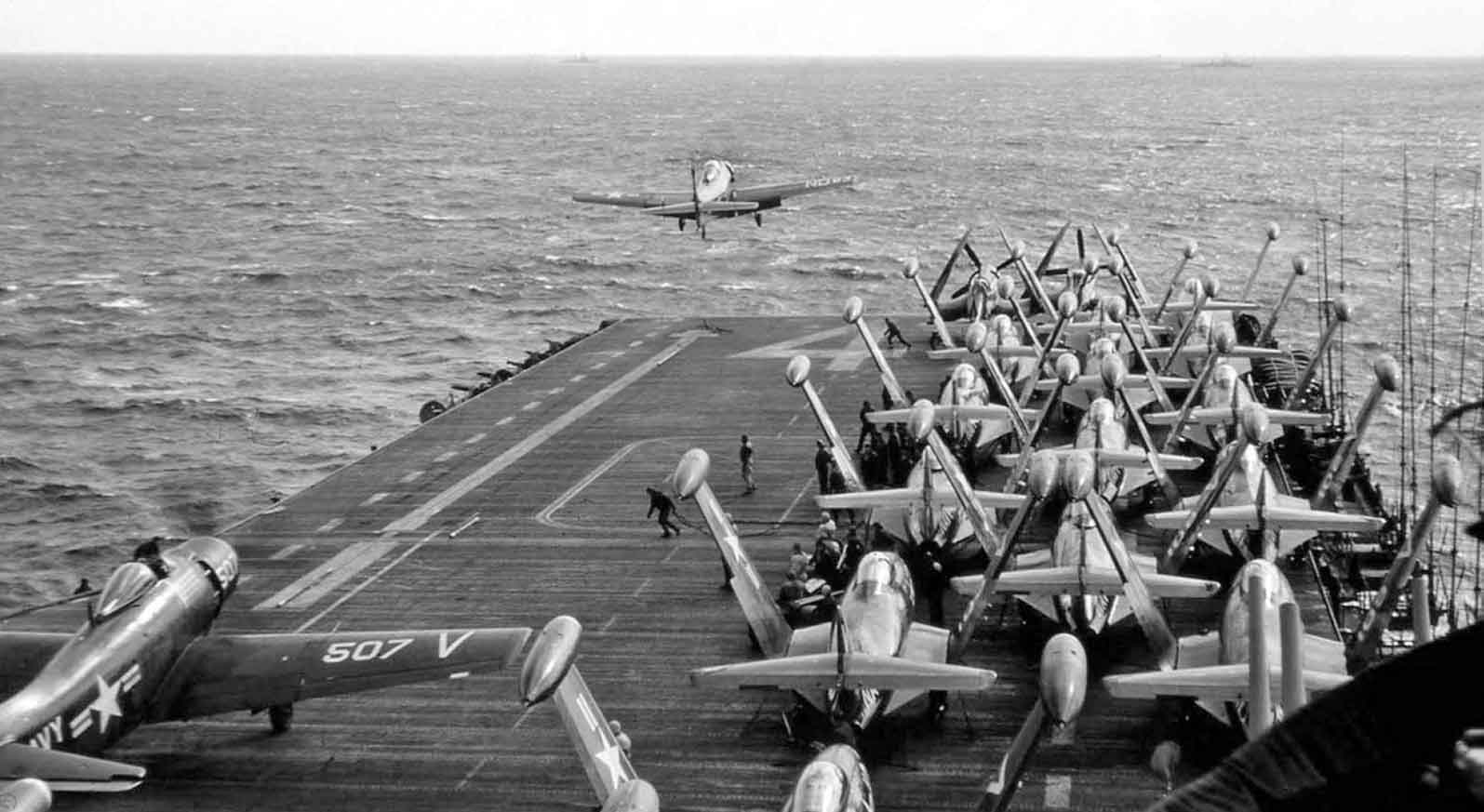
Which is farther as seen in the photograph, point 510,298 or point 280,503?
point 510,298

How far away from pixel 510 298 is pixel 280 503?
2611 inches

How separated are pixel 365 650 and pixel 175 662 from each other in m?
3.66

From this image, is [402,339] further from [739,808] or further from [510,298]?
[739,808]

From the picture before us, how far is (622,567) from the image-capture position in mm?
38469

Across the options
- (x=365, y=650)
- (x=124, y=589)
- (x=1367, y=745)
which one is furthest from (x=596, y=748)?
(x=1367, y=745)

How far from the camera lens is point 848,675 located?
79.0 feet

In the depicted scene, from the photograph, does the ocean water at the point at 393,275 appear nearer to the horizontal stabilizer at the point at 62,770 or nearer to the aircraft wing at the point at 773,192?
the aircraft wing at the point at 773,192

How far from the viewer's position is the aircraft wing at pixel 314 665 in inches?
1044

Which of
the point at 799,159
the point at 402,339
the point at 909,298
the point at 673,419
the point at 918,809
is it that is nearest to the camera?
the point at 918,809

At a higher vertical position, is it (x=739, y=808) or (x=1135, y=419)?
(x=1135, y=419)

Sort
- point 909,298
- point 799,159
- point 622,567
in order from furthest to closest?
1. point 799,159
2. point 909,298
3. point 622,567

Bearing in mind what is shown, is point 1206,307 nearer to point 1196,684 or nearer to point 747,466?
point 747,466

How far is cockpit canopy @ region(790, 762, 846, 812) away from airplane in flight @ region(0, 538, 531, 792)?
7.90m

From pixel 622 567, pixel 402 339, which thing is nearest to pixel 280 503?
pixel 622 567
